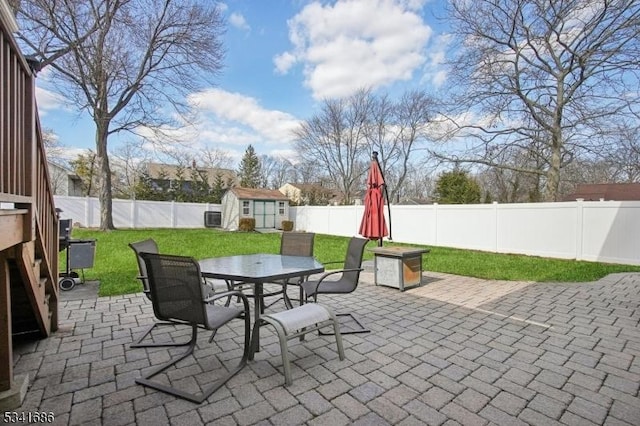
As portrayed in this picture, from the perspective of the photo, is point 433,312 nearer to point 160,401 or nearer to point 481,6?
point 160,401

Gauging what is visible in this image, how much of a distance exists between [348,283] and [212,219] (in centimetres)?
1843

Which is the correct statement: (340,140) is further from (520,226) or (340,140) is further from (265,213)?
(520,226)

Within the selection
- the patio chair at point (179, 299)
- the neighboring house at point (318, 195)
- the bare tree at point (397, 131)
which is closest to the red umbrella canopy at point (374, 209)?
the patio chair at point (179, 299)

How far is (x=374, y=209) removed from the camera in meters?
6.02

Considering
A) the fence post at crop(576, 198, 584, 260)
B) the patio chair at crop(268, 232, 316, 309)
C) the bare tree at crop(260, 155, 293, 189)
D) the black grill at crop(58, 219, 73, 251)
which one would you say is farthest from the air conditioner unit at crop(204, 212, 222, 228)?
the fence post at crop(576, 198, 584, 260)

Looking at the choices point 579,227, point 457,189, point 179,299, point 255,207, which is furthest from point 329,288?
point 457,189

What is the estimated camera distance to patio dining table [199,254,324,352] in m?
2.83

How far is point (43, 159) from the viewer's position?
9.46 feet

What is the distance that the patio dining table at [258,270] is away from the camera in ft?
9.28

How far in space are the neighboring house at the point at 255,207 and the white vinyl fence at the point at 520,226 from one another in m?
5.59

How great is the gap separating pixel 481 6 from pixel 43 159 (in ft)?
47.9

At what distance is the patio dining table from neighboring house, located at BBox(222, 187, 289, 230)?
16.5 m

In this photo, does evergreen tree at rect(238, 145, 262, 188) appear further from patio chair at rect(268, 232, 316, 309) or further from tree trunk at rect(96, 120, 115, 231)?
patio chair at rect(268, 232, 316, 309)

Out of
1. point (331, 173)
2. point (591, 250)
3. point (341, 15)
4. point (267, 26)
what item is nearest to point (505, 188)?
point (331, 173)
